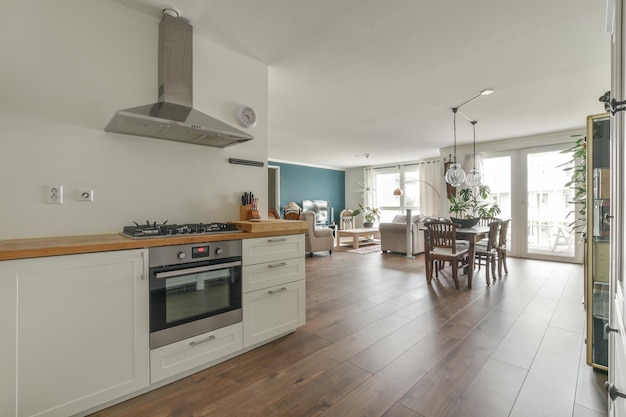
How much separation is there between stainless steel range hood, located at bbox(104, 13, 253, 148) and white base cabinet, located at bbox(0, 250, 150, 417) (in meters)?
0.84

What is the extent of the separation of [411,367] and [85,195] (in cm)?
236

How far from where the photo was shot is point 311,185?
938cm

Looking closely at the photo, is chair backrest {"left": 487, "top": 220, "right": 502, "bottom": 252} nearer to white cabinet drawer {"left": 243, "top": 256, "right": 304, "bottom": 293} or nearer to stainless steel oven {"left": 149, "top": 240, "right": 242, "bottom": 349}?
white cabinet drawer {"left": 243, "top": 256, "right": 304, "bottom": 293}

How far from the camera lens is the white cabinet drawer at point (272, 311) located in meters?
2.04

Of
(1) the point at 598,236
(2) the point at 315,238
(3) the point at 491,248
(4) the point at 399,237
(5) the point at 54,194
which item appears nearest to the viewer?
(5) the point at 54,194

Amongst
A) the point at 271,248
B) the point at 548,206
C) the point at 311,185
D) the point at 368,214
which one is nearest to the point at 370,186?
the point at 368,214

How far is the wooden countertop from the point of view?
1.29m

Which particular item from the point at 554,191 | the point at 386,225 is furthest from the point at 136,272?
the point at 554,191

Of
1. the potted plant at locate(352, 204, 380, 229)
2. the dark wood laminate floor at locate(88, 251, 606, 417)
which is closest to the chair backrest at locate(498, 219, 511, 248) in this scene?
the dark wood laminate floor at locate(88, 251, 606, 417)

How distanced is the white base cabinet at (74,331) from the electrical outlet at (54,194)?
0.55m

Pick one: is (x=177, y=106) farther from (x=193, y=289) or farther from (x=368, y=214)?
(x=368, y=214)

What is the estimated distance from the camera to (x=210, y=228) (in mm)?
1983

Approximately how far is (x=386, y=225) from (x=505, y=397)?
4739 mm

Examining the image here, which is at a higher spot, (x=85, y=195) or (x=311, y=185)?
(x=311, y=185)
